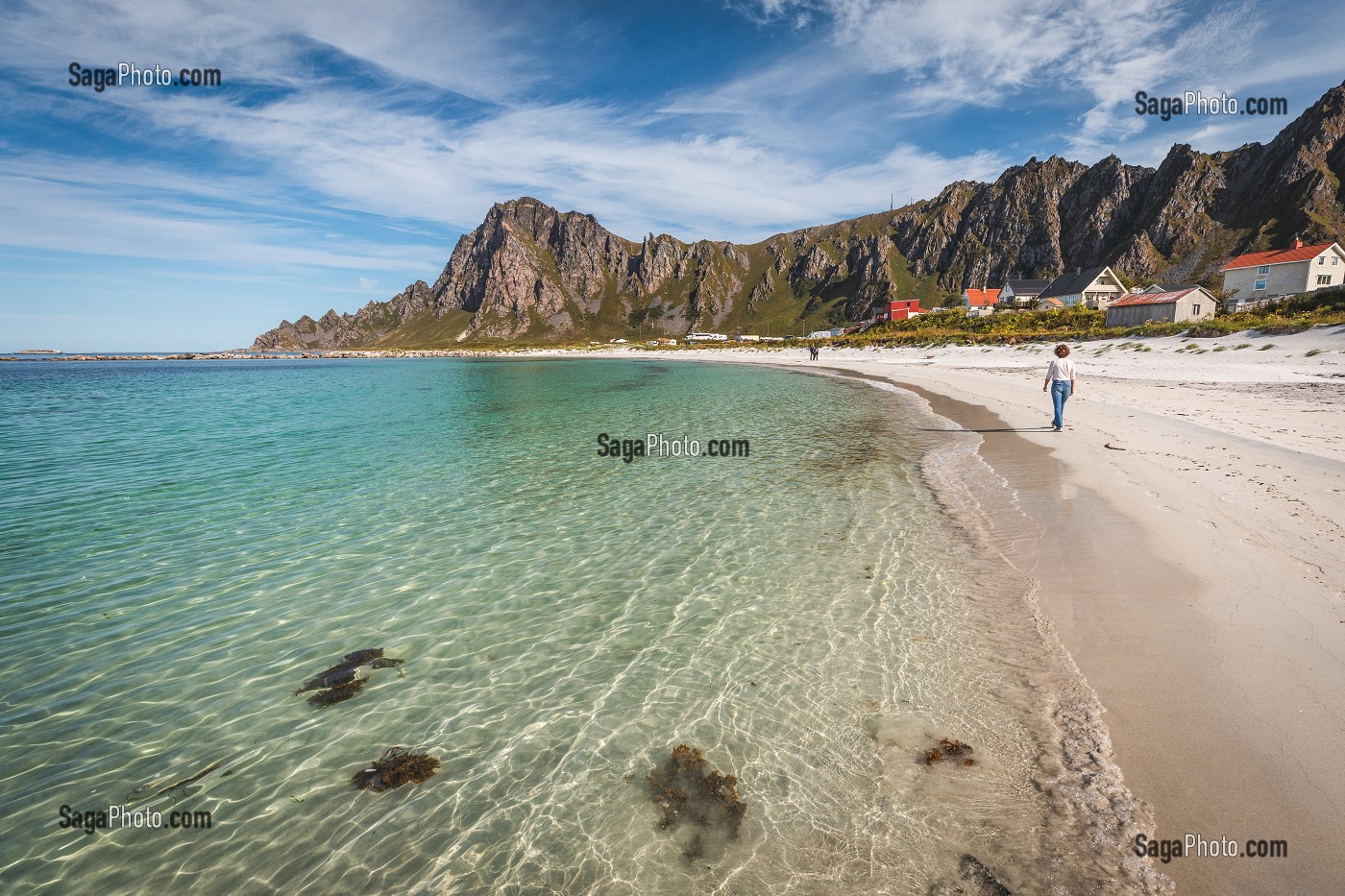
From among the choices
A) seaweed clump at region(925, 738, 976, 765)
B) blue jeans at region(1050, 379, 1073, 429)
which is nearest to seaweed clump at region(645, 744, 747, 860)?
seaweed clump at region(925, 738, 976, 765)

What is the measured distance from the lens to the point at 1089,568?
31.7ft

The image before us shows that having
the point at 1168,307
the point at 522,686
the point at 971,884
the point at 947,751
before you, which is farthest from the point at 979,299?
the point at 971,884

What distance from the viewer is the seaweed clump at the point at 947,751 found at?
228 inches

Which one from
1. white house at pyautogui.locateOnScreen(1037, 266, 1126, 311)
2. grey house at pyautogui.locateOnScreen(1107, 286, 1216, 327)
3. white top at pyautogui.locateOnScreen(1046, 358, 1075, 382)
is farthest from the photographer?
white house at pyautogui.locateOnScreen(1037, 266, 1126, 311)

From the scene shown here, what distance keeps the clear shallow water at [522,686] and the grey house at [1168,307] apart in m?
63.3

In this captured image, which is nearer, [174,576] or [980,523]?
[174,576]

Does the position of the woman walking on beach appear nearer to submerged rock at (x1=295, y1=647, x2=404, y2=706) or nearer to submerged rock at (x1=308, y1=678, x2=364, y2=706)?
submerged rock at (x1=295, y1=647, x2=404, y2=706)

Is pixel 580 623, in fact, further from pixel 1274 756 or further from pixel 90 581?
pixel 90 581

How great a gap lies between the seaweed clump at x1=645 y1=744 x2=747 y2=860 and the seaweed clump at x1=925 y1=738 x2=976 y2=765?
7.18ft

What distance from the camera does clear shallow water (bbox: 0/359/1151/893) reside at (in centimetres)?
509

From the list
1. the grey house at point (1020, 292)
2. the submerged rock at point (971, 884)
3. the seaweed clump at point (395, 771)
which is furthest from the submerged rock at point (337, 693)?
the grey house at point (1020, 292)

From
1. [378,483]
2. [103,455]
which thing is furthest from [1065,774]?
[103,455]

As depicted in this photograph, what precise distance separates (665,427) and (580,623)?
21.4 meters

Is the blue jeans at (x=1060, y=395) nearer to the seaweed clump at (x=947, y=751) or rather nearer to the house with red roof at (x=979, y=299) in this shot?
the seaweed clump at (x=947, y=751)
